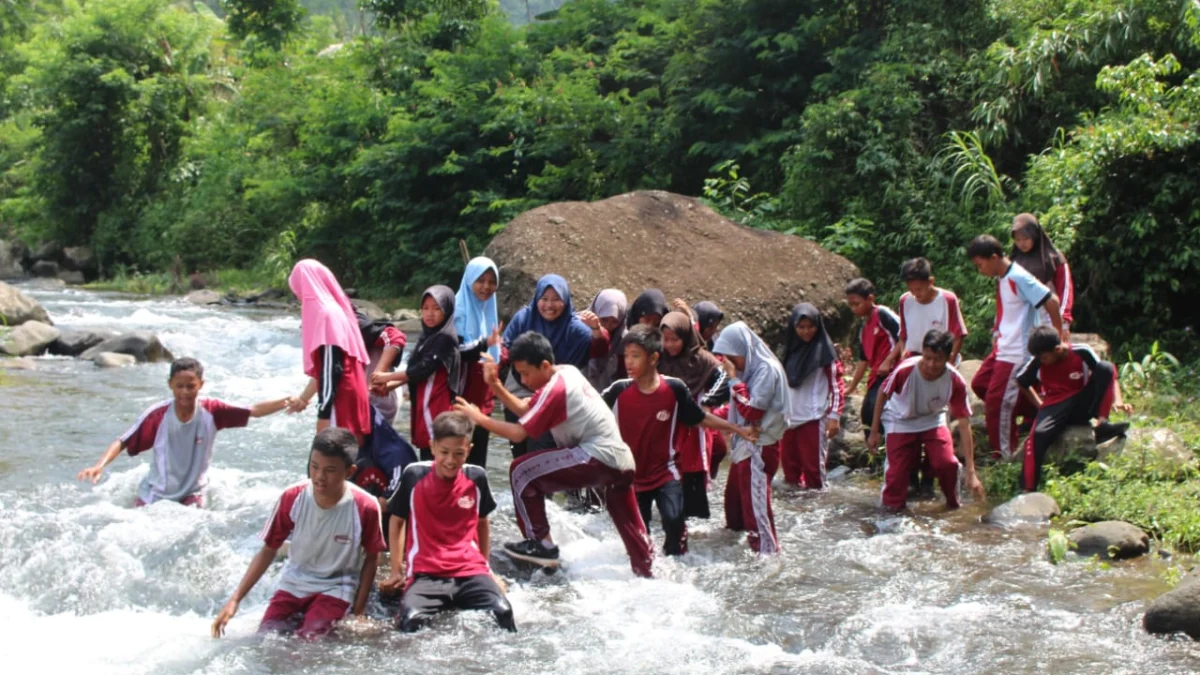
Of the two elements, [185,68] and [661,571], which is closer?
[661,571]

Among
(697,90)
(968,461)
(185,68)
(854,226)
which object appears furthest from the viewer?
(185,68)

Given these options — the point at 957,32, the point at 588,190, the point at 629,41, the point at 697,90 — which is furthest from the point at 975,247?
the point at 629,41

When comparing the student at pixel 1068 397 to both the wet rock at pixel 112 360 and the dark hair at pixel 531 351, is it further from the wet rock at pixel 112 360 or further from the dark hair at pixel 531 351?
the wet rock at pixel 112 360

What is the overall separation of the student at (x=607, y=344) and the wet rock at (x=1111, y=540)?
9.94ft

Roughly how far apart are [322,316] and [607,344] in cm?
225

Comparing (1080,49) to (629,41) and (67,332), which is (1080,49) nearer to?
(629,41)

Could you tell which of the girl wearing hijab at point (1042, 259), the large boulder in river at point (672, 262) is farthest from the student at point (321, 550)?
the large boulder in river at point (672, 262)

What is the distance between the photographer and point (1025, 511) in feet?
25.5

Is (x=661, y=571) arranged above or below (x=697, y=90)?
below

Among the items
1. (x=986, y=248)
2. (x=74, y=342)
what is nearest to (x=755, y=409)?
(x=986, y=248)

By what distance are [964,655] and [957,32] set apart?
39.6 feet

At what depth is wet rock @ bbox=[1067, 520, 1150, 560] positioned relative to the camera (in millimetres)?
6973

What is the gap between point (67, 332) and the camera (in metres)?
16.8

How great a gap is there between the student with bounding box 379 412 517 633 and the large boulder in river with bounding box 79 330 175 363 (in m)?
11.1
